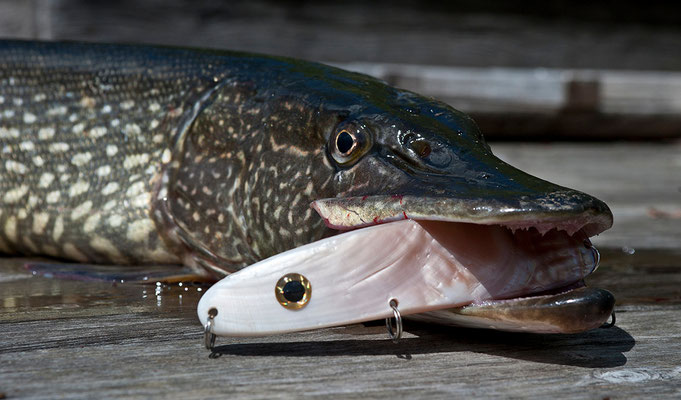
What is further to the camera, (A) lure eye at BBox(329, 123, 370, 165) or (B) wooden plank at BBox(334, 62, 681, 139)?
(B) wooden plank at BBox(334, 62, 681, 139)

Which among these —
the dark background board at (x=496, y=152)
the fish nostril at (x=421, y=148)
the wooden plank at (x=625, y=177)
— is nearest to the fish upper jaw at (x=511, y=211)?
the fish nostril at (x=421, y=148)

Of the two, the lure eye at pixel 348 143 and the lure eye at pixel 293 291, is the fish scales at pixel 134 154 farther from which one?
the lure eye at pixel 293 291

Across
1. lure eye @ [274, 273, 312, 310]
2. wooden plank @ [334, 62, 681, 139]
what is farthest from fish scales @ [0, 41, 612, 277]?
wooden plank @ [334, 62, 681, 139]

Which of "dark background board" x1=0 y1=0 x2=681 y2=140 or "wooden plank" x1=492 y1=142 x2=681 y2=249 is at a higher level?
"dark background board" x1=0 y1=0 x2=681 y2=140

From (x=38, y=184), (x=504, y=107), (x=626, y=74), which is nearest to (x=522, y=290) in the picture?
(x=38, y=184)

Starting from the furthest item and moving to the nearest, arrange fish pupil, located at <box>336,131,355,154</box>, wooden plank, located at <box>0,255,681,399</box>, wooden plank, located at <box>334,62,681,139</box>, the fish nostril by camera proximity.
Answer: wooden plank, located at <box>334,62,681,139</box> < fish pupil, located at <box>336,131,355,154</box> < the fish nostril < wooden plank, located at <box>0,255,681,399</box>

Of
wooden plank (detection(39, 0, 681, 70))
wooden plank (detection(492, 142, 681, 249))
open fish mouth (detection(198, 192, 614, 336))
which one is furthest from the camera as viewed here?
wooden plank (detection(39, 0, 681, 70))

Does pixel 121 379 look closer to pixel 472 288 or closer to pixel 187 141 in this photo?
pixel 472 288

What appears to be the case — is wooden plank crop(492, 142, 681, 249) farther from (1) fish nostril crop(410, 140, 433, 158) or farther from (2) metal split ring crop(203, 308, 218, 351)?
(2) metal split ring crop(203, 308, 218, 351)

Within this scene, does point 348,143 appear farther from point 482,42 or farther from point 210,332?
point 482,42
